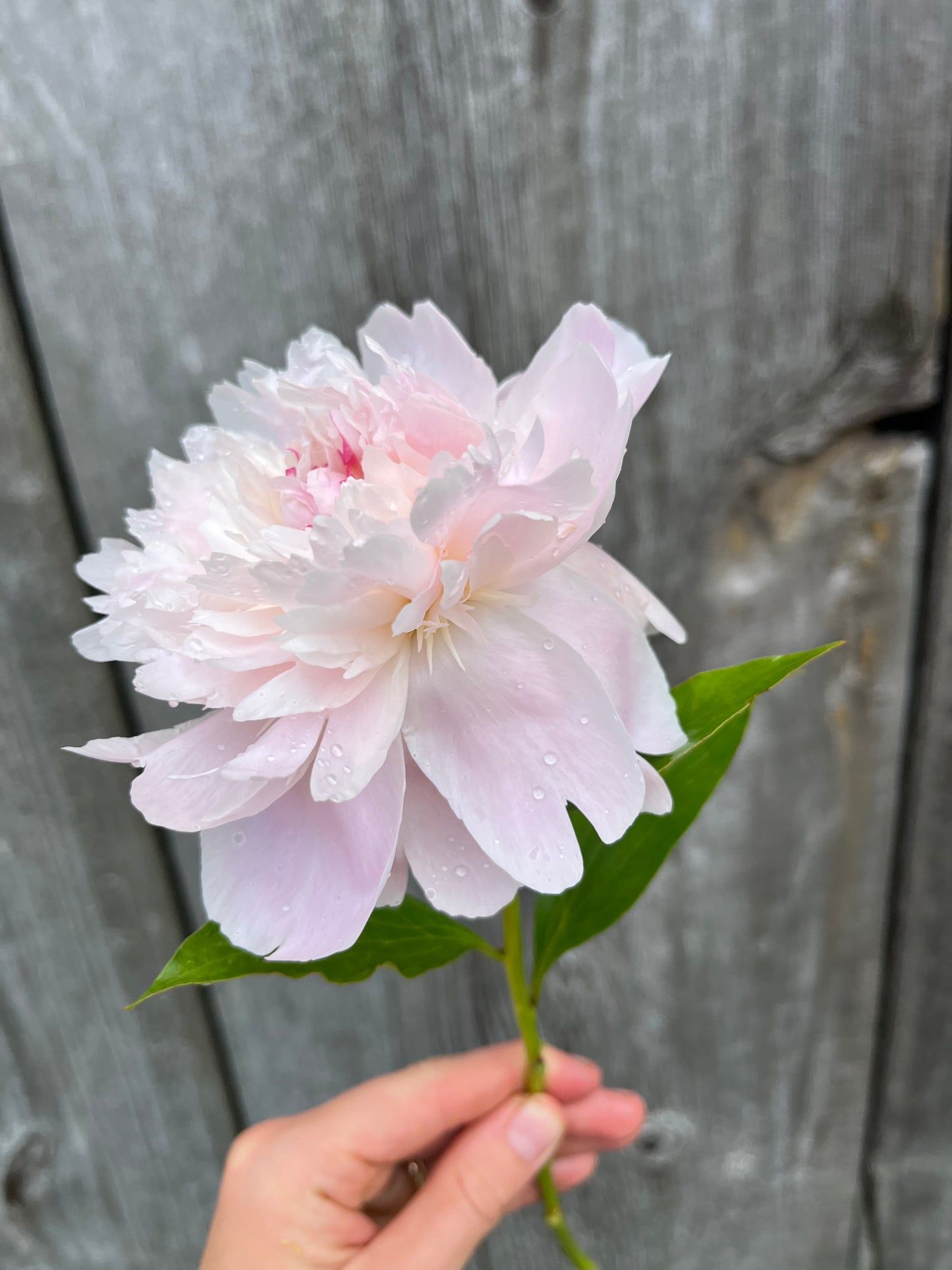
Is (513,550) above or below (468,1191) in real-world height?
above

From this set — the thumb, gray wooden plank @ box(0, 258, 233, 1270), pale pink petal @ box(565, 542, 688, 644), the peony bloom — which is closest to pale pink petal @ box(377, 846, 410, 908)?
the peony bloom

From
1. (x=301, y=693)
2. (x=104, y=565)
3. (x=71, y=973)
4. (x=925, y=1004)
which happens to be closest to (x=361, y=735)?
(x=301, y=693)

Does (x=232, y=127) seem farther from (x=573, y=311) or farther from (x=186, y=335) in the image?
(x=573, y=311)

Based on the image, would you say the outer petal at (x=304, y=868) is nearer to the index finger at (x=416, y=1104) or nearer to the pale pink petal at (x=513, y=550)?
the pale pink petal at (x=513, y=550)

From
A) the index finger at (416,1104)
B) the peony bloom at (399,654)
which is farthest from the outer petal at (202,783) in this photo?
the index finger at (416,1104)

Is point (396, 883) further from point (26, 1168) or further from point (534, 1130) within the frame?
point (26, 1168)

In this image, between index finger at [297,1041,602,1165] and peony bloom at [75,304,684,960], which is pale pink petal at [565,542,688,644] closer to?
peony bloom at [75,304,684,960]
